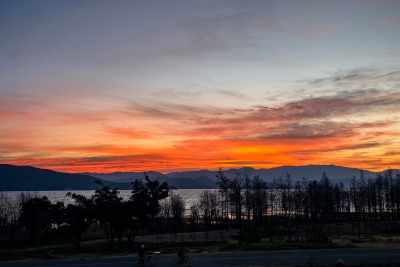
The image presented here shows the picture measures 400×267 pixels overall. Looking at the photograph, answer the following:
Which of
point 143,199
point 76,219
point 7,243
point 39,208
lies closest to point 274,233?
point 143,199

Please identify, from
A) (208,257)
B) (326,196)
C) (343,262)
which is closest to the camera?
(343,262)

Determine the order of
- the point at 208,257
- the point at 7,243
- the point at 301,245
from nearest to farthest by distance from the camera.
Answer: the point at 208,257 < the point at 301,245 < the point at 7,243

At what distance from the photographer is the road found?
27062mm

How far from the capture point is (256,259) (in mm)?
28562

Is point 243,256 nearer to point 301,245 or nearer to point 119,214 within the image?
point 301,245

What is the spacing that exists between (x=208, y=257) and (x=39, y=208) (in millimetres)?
33098

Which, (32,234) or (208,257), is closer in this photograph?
(208,257)

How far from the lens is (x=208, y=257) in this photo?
98.8 ft

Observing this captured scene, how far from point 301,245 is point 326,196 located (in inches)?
2619

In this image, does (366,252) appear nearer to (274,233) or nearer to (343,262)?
(343,262)

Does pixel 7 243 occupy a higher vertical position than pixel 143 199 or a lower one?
lower

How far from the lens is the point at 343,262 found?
25438 millimetres

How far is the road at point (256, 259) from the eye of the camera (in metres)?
27.1

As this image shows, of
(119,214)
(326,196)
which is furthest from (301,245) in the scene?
(326,196)
